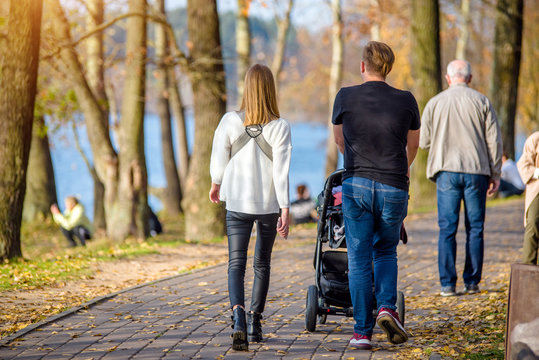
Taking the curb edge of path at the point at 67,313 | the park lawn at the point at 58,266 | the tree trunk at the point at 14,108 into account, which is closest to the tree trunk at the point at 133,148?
the park lawn at the point at 58,266

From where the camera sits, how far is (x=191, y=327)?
6043 mm

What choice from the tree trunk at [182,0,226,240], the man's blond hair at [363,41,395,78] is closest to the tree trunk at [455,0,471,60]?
the tree trunk at [182,0,226,240]

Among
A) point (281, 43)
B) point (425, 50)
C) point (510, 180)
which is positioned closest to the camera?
point (425, 50)

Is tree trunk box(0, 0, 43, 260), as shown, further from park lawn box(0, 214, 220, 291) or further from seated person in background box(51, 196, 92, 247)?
seated person in background box(51, 196, 92, 247)

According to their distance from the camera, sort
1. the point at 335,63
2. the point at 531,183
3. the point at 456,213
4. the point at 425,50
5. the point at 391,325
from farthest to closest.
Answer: the point at 335,63 → the point at 425,50 → the point at 531,183 → the point at 456,213 → the point at 391,325

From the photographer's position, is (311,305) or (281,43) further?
(281,43)

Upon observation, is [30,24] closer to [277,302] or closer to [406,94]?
[277,302]

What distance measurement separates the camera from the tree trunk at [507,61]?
61.8 ft

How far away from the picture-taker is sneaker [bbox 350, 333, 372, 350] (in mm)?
5344

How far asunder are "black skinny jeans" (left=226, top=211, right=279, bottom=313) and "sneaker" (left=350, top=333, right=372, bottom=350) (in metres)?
0.72

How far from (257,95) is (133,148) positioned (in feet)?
35.3

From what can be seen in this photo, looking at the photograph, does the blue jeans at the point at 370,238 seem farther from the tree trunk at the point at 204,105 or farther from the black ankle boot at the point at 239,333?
the tree trunk at the point at 204,105

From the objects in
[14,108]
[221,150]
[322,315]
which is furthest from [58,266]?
[221,150]

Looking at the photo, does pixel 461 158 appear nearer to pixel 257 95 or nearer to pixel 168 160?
pixel 257 95
